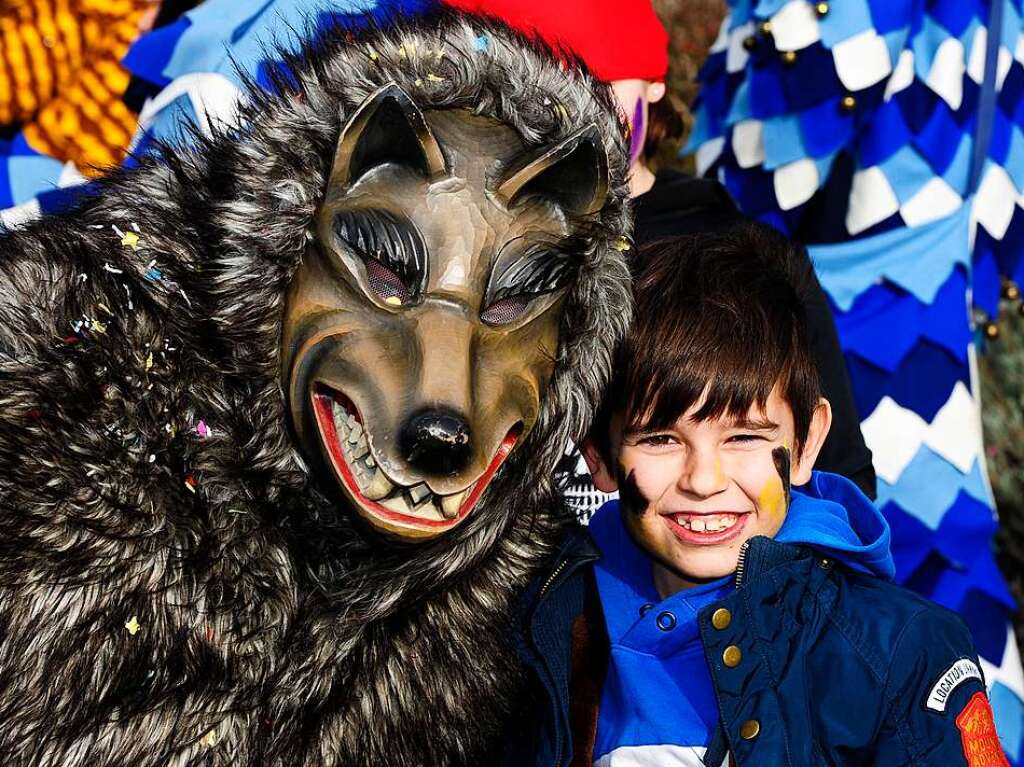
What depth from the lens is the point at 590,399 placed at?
1705 millimetres

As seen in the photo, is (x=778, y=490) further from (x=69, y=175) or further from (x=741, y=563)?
(x=69, y=175)

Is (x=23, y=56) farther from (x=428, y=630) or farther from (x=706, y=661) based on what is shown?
(x=706, y=661)

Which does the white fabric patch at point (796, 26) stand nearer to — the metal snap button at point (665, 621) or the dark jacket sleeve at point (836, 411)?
the dark jacket sleeve at point (836, 411)

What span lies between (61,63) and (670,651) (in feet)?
6.16

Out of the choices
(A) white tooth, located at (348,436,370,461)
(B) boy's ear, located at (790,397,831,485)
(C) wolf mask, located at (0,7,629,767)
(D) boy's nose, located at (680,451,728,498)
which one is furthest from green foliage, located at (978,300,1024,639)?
(A) white tooth, located at (348,436,370,461)

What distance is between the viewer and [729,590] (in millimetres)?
1742

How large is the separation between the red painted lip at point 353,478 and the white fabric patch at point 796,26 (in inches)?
76.0

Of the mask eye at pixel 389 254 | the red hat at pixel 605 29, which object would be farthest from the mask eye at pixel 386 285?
the red hat at pixel 605 29

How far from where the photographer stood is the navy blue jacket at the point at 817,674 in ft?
5.26

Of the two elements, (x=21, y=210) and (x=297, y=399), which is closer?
(x=297, y=399)

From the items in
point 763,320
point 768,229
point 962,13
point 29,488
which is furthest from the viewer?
point 962,13

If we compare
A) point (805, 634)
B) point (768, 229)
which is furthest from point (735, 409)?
point (768, 229)

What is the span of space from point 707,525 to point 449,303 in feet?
1.59

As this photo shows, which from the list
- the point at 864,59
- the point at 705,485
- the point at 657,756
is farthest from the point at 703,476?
the point at 864,59
